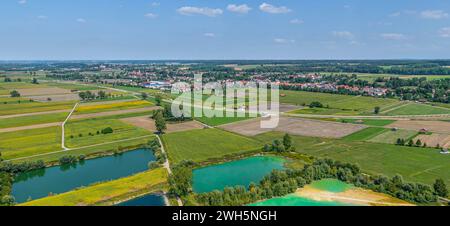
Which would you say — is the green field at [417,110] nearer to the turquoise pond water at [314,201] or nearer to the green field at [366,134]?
the green field at [366,134]

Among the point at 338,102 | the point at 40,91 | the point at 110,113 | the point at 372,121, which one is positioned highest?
the point at 40,91

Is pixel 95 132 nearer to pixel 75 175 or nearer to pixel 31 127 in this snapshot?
pixel 31 127

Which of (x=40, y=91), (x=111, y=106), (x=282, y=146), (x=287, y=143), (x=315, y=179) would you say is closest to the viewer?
(x=315, y=179)

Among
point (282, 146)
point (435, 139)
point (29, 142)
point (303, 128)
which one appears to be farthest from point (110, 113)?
point (435, 139)

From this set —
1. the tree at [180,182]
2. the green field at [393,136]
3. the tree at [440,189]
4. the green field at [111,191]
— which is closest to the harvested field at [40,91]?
the green field at [111,191]

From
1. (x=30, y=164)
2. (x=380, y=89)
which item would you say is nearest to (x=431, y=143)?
(x=30, y=164)

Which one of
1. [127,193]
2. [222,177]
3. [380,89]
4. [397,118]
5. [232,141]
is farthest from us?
[380,89]
